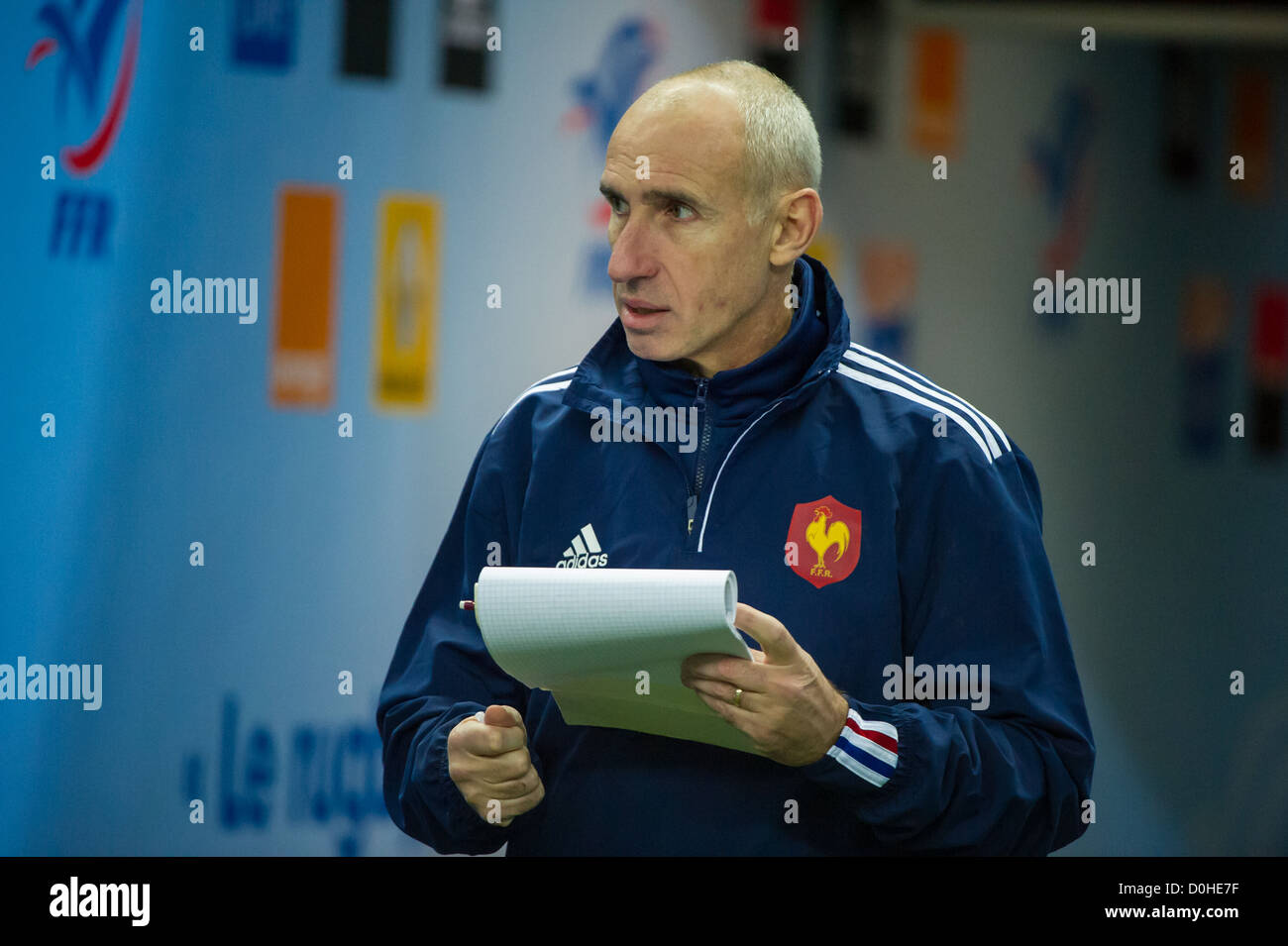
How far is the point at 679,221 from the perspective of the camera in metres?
1.76

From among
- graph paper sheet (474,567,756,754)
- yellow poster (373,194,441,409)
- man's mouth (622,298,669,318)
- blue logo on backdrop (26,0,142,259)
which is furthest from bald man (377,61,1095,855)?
blue logo on backdrop (26,0,142,259)

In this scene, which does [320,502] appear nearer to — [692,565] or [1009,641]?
[692,565]

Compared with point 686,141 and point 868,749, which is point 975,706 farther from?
point 686,141

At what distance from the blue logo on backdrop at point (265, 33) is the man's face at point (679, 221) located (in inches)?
54.1

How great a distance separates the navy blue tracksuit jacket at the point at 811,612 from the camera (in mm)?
1620

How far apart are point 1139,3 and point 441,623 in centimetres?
237

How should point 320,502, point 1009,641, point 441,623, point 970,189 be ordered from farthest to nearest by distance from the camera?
point 970,189, point 320,502, point 441,623, point 1009,641

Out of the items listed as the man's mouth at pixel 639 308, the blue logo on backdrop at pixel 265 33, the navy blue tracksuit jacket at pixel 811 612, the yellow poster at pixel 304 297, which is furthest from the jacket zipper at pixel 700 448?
the blue logo on backdrop at pixel 265 33

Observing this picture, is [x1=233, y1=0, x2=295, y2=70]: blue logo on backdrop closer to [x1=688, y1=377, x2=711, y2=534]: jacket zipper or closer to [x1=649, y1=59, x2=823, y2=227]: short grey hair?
A: [x1=649, y1=59, x2=823, y2=227]: short grey hair

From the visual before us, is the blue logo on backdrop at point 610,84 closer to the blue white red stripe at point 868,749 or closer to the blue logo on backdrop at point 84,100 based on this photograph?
the blue logo on backdrop at point 84,100

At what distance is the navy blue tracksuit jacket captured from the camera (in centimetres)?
162
